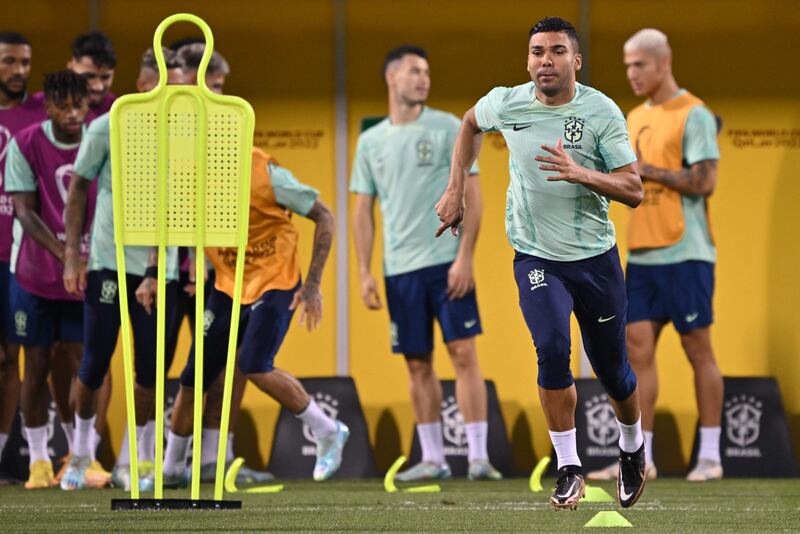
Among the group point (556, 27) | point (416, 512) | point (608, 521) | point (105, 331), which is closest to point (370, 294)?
point (105, 331)

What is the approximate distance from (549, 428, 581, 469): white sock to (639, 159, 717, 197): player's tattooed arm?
3432mm

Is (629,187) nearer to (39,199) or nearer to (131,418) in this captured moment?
(131,418)

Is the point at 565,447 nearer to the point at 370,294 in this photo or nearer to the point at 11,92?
the point at 370,294

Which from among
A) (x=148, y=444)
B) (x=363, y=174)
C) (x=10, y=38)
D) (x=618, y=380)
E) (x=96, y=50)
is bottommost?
(x=148, y=444)

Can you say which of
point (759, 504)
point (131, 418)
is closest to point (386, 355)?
point (759, 504)

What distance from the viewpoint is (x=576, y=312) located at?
645 cm

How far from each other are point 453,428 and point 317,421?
2140 mm

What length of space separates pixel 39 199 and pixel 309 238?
2.43 metres

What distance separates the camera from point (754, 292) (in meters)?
10.8

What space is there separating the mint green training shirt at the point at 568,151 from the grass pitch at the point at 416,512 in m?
1.15

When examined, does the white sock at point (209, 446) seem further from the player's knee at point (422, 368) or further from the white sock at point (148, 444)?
the player's knee at point (422, 368)

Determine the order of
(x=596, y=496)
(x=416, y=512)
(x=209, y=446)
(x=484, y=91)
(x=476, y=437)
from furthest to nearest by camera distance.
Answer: (x=484, y=91) → (x=476, y=437) → (x=209, y=446) → (x=596, y=496) → (x=416, y=512)

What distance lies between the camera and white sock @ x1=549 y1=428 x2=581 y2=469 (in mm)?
6207

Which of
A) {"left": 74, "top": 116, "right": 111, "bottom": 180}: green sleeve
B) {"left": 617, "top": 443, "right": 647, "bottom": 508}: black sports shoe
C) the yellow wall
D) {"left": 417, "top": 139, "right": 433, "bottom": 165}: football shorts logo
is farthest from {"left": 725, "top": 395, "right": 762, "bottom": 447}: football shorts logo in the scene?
{"left": 74, "top": 116, "right": 111, "bottom": 180}: green sleeve
